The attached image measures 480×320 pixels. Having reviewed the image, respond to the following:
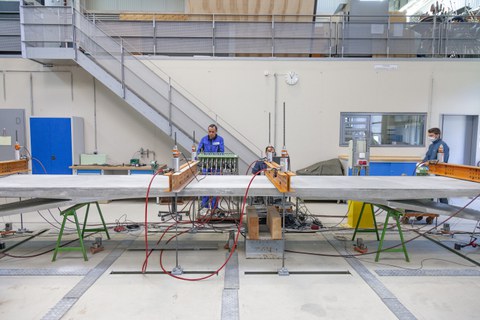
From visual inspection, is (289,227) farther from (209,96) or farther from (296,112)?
(209,96)

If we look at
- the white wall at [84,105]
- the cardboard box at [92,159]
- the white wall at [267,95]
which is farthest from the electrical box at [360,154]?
the cardboard box at [92,159]

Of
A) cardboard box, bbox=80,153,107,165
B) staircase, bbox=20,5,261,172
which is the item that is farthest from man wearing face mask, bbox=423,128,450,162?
cardboard box, bbox=80,153,107,165

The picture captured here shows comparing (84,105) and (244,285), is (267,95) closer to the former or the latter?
(84,105)

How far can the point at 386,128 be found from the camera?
6.91 meters

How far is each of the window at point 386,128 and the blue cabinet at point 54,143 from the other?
5.84 m

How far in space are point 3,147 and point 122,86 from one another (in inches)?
122

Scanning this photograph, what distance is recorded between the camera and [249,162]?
5.98m

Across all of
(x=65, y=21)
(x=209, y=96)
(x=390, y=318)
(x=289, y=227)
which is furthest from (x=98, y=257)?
(x=65, y=21)

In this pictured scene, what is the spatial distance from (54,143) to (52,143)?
0.04m

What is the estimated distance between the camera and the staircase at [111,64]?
5.73 metres

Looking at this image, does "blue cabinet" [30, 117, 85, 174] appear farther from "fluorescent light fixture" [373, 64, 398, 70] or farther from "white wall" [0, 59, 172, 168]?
"fluorescent light fixture" [373, 64, 398, 70]

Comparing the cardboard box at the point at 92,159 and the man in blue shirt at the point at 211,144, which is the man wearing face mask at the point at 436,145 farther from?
the cardboard box at the point at 92,159

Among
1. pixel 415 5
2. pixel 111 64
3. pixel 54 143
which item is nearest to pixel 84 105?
pixel 54 143

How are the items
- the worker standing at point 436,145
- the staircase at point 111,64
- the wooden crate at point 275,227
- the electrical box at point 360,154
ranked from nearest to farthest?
the wooden crate at point 275,227
the electrical box at point 360,154
the worker standing at point 436,145
the staircase at point 111,64
